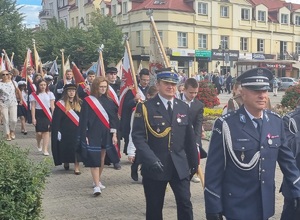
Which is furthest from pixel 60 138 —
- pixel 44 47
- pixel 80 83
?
pixel 44 47

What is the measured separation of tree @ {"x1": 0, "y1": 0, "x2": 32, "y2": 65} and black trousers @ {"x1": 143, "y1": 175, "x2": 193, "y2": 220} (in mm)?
31878

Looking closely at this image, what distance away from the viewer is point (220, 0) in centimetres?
5469

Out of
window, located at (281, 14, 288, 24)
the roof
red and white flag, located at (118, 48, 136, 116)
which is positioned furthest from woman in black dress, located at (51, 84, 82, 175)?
window, located at (281, 14, 288, 24)

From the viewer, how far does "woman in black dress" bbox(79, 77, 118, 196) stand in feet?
24.6

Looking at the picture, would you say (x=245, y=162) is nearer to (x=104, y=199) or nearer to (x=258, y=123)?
(x=258, y=123)

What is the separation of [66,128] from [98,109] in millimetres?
1839

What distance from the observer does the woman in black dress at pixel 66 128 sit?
927 cm

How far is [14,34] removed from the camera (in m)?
36.0

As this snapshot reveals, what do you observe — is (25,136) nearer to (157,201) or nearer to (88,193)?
(88,193)

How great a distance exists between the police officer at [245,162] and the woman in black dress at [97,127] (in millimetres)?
3906

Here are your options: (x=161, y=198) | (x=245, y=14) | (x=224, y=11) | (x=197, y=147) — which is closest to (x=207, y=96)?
(x=197, y=147)

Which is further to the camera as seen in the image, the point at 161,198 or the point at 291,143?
the point at 161,198

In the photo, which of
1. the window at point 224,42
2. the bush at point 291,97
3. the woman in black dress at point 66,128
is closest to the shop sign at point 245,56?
the window at point 224,42

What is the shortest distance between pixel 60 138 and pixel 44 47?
39.0 meters
